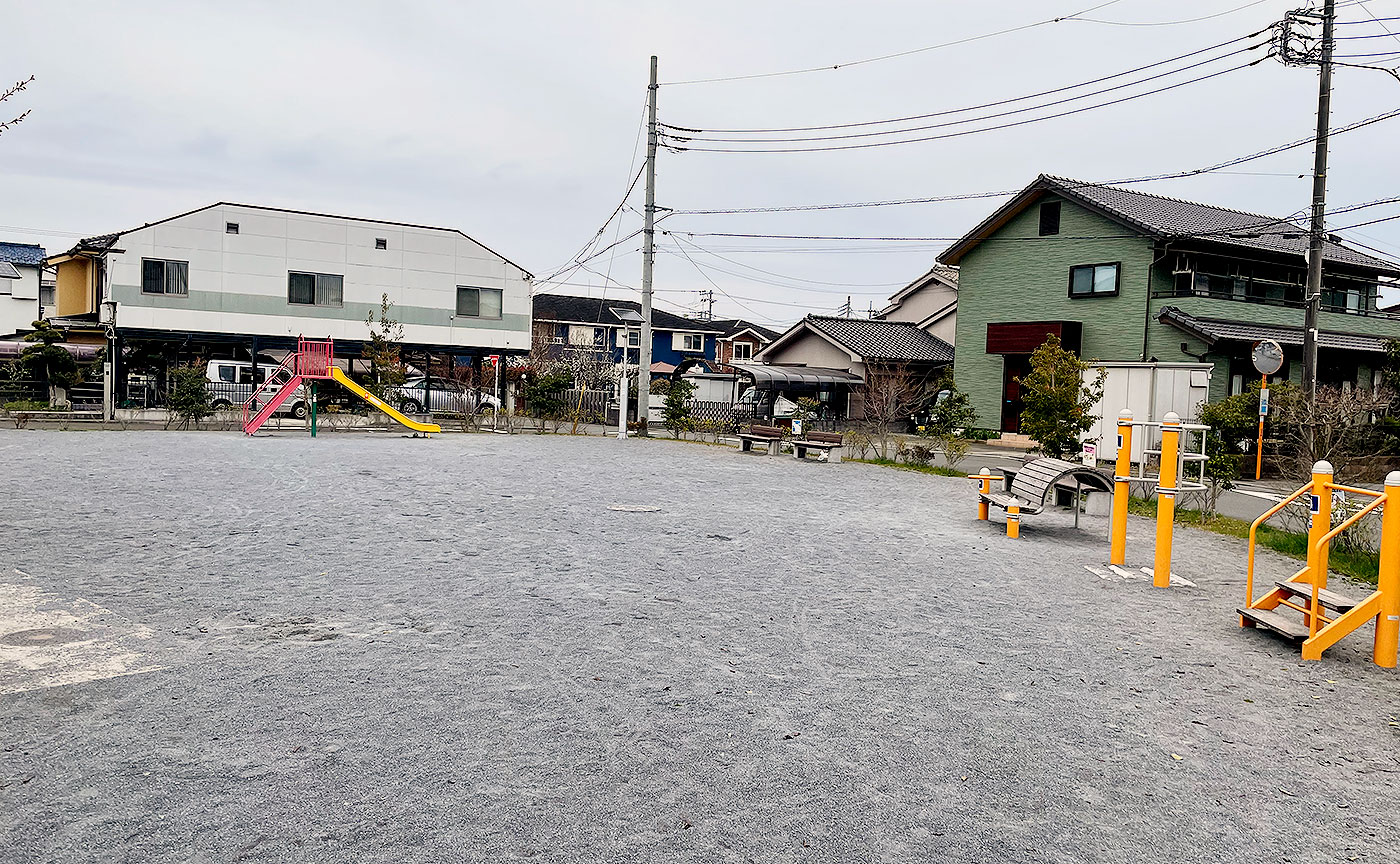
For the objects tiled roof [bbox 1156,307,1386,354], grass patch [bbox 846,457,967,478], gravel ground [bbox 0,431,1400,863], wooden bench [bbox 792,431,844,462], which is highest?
tiled roof [bbox 1156,307,1386,354]

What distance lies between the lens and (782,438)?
23484 millimetres

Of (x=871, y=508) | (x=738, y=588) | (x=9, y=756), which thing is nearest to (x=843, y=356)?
(x=871, y=508)

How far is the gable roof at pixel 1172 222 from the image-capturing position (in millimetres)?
27375

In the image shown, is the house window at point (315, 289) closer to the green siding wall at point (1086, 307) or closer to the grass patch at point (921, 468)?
the grass patch at point (921, 468)

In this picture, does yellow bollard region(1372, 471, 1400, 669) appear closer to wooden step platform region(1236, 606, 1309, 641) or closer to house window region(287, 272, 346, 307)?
wooden step platform region(1236, 606, 1309, 641)

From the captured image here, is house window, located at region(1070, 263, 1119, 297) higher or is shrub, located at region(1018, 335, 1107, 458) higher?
house window, located at region(1070, 263, 1119, 297)

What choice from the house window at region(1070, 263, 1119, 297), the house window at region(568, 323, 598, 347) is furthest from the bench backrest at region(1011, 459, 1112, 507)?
the house window at region(568, 323, 598, 347)

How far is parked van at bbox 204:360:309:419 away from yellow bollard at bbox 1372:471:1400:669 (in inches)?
1086

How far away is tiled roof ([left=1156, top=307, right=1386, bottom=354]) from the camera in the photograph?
25.5 meters

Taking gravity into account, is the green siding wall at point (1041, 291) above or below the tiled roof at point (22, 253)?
below

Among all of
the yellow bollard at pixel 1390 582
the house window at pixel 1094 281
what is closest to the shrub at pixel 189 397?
the house window at pixel 1094 281

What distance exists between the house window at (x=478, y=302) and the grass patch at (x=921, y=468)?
66.2 ft

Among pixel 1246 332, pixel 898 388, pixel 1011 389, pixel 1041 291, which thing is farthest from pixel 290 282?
pixel 1246 332

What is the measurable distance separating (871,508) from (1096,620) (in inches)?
239
